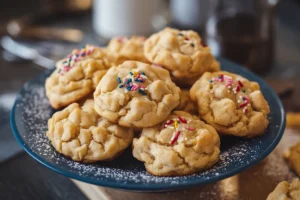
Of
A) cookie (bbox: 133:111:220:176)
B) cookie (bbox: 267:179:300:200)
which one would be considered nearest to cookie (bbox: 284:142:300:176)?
cookie (bbox: 267:179:300:200)

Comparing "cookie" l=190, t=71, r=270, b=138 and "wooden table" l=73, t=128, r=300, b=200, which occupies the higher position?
"cookie" l=190, t=71, r=270, b=138

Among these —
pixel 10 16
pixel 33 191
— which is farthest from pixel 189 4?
pixel 33 191

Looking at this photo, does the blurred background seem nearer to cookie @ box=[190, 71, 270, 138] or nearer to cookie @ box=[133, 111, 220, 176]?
cookie @ box=[190, 71, 270, 138]

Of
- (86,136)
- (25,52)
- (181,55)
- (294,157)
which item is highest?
(181,55)

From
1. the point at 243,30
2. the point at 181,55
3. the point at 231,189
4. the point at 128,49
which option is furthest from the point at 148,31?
the point at 231,189

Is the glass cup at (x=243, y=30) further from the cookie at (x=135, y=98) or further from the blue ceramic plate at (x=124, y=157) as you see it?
the cookie at (x=135, y=98)

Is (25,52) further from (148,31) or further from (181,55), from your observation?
(181,55)

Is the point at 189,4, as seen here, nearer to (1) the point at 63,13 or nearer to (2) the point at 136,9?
(2) the point at 136,9
